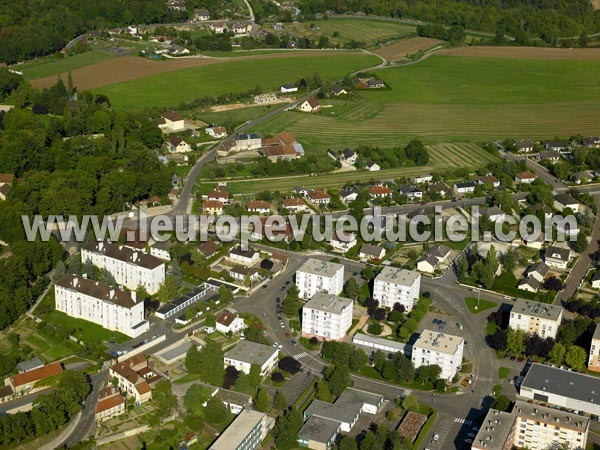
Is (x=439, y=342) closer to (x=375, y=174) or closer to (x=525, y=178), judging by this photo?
(x=375, y=174)

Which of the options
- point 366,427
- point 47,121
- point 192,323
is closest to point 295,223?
point 192,323

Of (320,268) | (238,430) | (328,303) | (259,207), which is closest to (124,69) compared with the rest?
(259,207)

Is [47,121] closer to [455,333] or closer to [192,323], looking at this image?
[192,323]

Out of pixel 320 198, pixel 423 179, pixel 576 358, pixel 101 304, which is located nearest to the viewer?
pixel 576 358

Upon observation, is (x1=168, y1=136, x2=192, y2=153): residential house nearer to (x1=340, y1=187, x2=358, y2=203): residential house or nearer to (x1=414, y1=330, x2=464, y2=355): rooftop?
(x1=340, y1=187, x2=358, y2=203): residential house

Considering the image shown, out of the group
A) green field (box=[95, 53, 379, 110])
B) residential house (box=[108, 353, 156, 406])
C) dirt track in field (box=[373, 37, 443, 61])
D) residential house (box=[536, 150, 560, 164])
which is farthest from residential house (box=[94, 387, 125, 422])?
dirt track in field (box=[373, 37, 443, 61])
